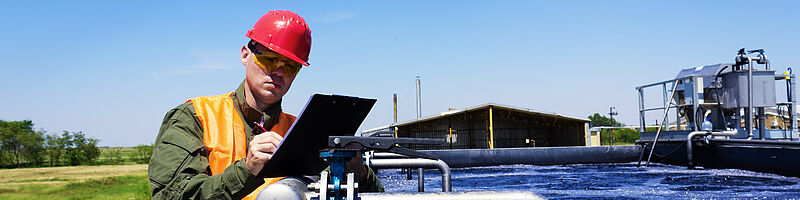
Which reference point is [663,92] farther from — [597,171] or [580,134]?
[580,134]

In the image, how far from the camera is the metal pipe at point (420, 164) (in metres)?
2.87

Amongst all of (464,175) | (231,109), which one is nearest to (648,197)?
(464,175)

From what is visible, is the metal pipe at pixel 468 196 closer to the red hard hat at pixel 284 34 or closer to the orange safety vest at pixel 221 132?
the orange safety vest at pixel 221 132

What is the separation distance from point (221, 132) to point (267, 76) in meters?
0.21

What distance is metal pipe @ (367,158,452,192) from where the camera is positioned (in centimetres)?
287

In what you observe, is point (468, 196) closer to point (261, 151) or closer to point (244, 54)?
point (261, 151)

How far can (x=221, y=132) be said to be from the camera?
161 cm

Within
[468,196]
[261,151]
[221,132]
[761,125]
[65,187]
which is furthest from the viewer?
[65,187]

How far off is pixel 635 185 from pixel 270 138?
7.36 m

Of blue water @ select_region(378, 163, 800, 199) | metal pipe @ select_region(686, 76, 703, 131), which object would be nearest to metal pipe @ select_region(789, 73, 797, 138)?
metal pipe @ select_region(686, 76, 703, 131)

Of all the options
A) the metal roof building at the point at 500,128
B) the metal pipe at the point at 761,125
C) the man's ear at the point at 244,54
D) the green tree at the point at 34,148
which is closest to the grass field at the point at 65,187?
the metal roof building at the point at 500,128

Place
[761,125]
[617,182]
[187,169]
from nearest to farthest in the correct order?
[187,169] → [617,182] → [761,125]

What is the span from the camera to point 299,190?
1.13 m

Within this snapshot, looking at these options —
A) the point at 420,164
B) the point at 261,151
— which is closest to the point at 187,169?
the point at 261,151
